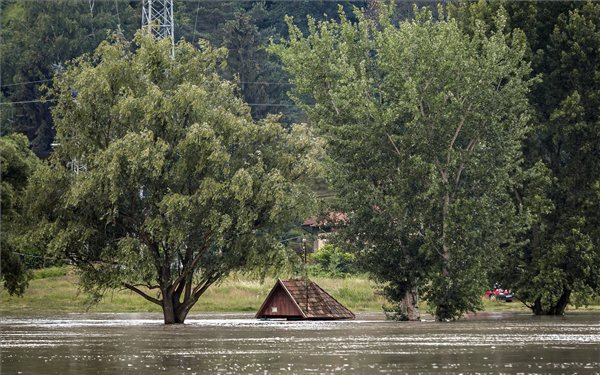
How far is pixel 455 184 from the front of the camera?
57.1m

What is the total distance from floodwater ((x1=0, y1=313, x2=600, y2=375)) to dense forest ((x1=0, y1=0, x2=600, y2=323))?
5039 millimetres

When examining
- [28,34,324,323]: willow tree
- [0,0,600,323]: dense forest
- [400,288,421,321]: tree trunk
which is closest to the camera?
[28,34,324,323]: willow tree

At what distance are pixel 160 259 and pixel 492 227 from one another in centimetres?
1457

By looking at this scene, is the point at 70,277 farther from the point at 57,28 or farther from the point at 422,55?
the point at 57,28

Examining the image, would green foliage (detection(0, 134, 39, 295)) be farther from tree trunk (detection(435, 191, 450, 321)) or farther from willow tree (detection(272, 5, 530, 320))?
tree trunk (detection(435, 191, 450, 321))

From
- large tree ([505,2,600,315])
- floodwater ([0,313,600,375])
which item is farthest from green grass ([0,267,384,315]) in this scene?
floodwater ([0,313,600,375])

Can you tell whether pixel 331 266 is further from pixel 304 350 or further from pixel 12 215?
pixel 304 350

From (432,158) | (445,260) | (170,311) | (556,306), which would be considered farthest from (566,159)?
(170,311)

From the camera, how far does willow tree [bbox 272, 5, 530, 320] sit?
183 ft

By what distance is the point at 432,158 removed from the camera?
5703 cm

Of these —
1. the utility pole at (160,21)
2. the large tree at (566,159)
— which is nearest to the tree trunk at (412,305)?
the large tree at (566,159)

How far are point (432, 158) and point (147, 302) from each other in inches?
1013

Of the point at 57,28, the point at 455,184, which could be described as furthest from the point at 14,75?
the point at 455,184

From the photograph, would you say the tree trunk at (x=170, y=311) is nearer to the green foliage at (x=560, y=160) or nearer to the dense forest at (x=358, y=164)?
the dense forest at (x=358, y=164)
